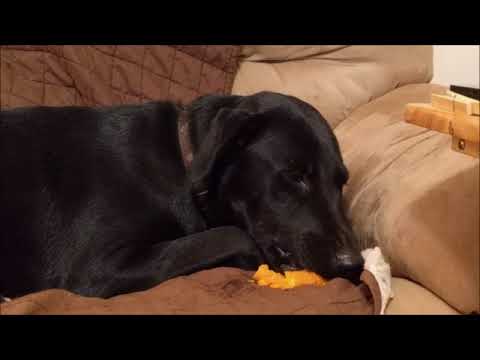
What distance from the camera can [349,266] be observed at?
140 cm

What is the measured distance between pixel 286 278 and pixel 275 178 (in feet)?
0.83

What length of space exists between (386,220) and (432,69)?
0.98m

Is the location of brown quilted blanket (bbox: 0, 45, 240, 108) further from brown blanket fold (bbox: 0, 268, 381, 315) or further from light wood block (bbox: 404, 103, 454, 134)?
light wood block (bbox: 404, 103, 454, 134)

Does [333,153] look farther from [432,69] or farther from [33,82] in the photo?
[33,82]

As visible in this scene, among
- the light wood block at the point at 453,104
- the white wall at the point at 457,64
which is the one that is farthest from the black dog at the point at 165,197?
the white wall at the point at 457,64

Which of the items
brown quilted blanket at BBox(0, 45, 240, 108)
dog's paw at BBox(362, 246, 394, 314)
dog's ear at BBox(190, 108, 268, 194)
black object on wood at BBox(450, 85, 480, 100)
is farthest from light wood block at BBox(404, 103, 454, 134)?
brown quilted blanket at BBox(0, 45, 240, 108)

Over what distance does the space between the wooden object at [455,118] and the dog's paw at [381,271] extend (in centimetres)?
36

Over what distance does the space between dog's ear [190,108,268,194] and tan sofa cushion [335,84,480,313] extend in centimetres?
37

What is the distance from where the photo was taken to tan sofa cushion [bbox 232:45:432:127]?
213 centimetres

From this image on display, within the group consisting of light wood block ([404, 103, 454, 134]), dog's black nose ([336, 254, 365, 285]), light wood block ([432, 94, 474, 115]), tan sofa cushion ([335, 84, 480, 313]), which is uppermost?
light wood block ([432, 94, 474, 115])

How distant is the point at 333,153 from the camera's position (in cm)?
158

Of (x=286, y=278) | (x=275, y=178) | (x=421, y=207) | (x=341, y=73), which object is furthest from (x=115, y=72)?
(x=421, y=207)

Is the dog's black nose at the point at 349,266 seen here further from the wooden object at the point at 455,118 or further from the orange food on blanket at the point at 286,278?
the wooden object at the point at 455,118

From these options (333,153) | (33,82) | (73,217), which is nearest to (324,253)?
(333,153)
